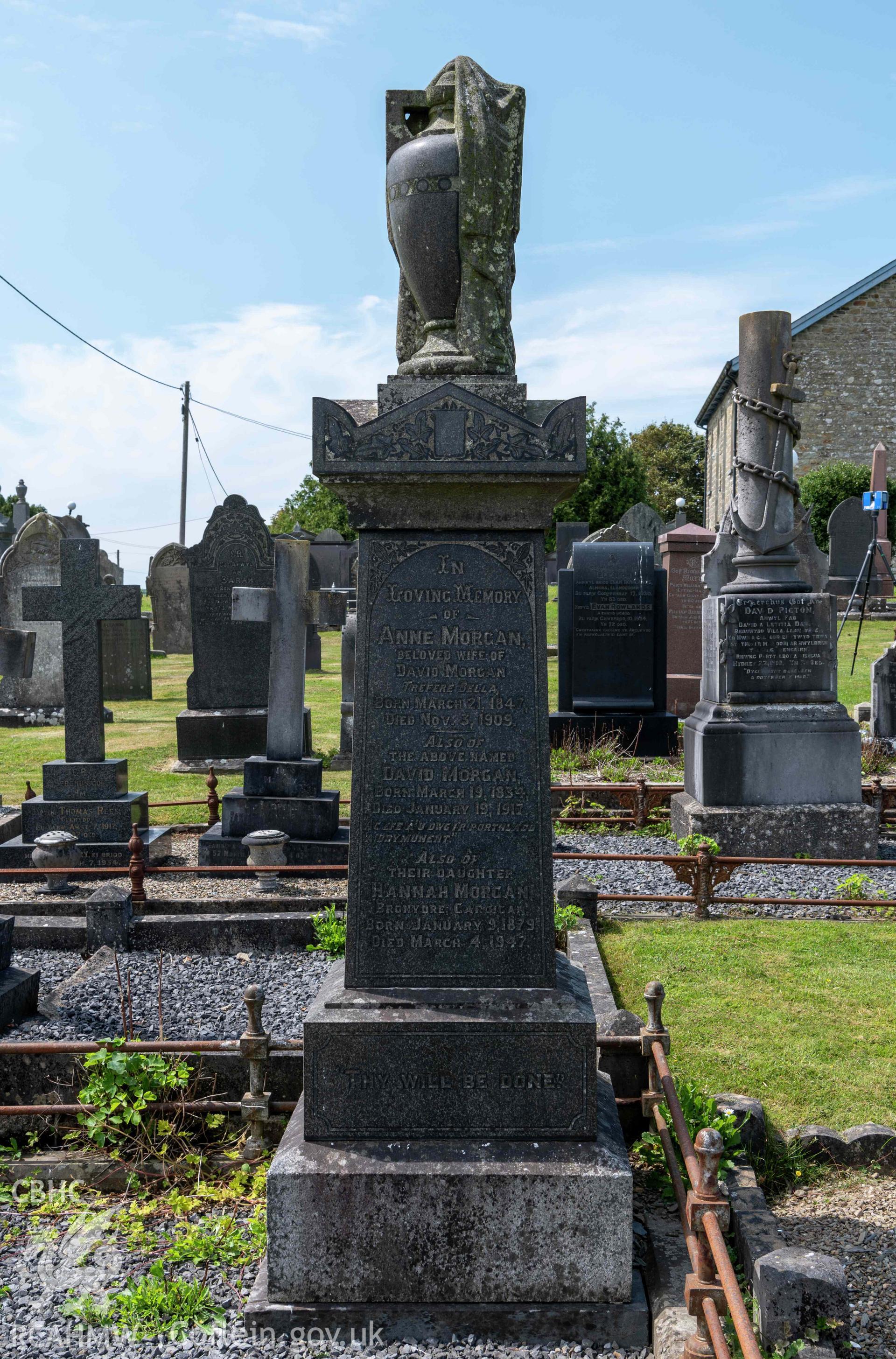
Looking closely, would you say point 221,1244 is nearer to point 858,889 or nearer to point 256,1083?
point 256,1083

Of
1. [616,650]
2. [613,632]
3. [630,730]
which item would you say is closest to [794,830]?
[630,730]

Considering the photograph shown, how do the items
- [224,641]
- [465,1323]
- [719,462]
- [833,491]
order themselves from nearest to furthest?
[465,1323], [224,641], [833,491], [719,462]

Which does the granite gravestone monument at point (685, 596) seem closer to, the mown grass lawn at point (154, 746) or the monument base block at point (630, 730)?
the monument base block at point (630, 730)

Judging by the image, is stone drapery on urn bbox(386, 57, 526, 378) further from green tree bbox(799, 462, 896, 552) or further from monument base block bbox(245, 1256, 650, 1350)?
green tree bbox(799, 462, 896, 552)

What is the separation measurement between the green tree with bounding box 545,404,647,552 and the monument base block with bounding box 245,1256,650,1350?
4930 centimetres

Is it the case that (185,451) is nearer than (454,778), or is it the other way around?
(454,778)

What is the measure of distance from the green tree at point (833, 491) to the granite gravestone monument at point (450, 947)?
34.2m

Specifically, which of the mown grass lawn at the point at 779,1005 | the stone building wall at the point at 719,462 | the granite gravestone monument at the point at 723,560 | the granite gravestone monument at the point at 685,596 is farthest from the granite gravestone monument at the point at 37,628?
the stone building wall at the point at 719,462

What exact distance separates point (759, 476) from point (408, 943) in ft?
22.4

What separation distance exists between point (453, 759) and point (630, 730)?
9183mm

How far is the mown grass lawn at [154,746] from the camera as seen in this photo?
11.7 m

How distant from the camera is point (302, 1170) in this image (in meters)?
3.20

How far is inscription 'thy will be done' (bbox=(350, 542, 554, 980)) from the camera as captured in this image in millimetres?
3529

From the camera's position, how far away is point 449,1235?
10.5ft
